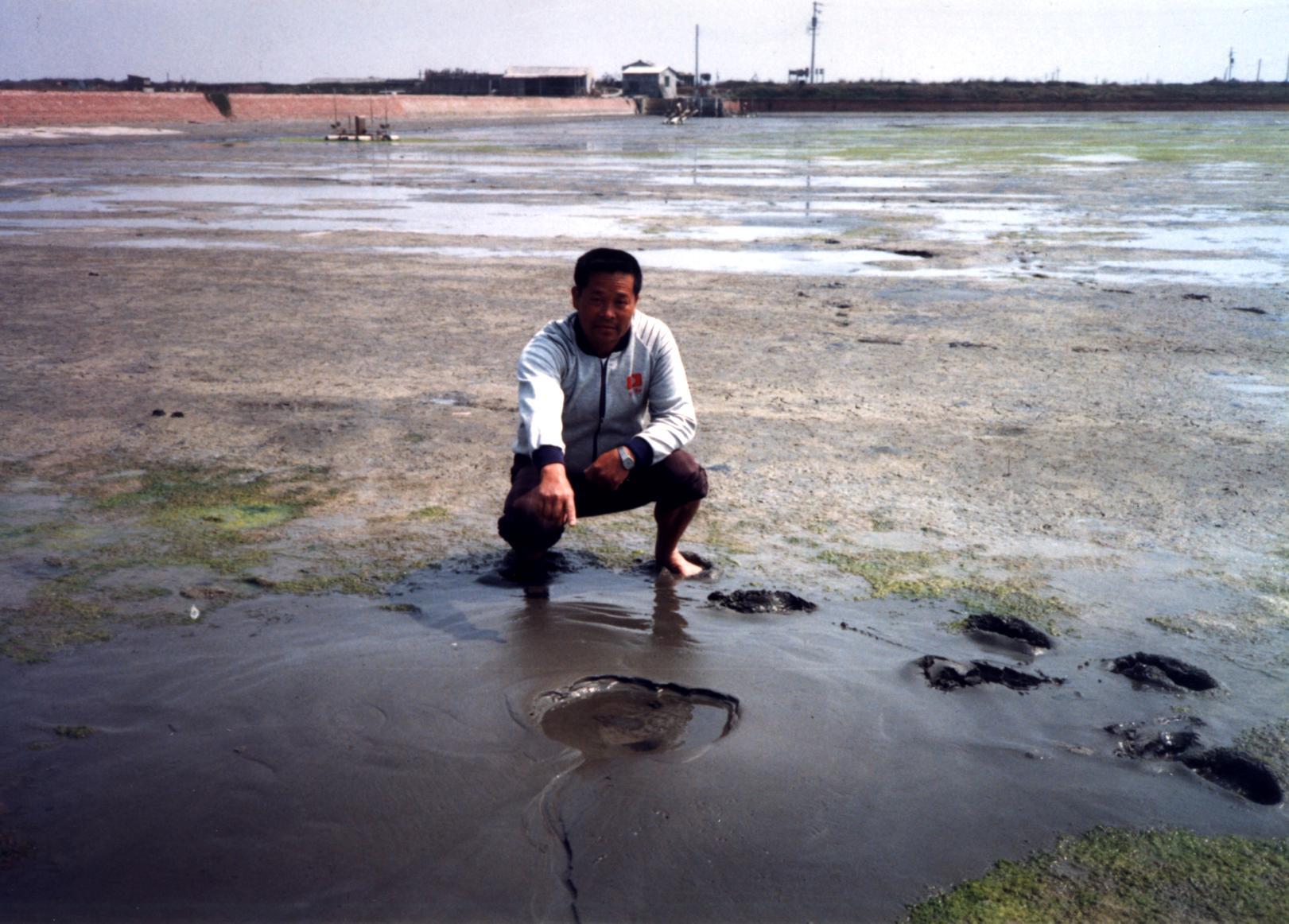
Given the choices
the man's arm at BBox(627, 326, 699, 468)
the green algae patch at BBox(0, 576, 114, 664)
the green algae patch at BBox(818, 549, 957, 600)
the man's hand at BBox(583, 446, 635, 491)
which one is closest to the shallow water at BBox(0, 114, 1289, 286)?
the green algae patch at BBox(818, 549, 957, 600)

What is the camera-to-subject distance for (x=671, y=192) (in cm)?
2202

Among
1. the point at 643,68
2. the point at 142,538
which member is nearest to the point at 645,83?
the point at 643,68

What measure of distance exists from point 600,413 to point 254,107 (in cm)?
6441

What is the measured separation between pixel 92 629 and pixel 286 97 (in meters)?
68.4

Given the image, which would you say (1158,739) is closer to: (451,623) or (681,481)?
(681,481)

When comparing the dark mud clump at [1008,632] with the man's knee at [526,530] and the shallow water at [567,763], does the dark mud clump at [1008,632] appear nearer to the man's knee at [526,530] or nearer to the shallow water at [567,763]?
the shallow water at [567,763]

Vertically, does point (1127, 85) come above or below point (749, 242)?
above

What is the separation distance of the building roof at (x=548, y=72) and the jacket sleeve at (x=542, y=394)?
106478 mm

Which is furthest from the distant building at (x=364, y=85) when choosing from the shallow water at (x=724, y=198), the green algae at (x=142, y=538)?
the green algae at (x=142, y=538)

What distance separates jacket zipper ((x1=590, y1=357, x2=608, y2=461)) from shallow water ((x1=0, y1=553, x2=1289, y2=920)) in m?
0.59

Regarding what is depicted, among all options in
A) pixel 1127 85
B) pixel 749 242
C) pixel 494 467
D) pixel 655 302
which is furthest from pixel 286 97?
pixel 1127 85

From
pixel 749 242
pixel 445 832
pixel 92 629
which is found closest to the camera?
pixel 445 832

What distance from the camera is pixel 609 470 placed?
158 inches

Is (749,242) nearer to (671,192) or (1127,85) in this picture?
(671,192)
